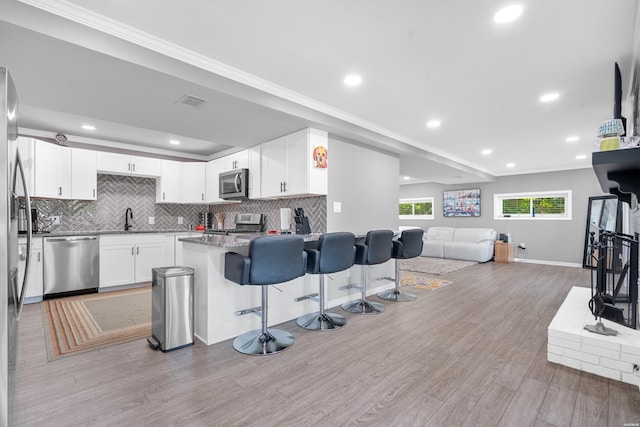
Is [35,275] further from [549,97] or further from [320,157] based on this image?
[549,97]

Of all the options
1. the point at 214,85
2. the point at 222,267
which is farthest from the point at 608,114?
the point at 222,267

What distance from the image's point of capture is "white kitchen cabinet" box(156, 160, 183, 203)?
5.45 metres

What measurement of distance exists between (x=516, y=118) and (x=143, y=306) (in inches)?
211

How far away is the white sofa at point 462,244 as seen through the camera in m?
7.38

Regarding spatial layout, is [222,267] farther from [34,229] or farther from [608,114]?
[608,114]

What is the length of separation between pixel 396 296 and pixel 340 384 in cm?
231

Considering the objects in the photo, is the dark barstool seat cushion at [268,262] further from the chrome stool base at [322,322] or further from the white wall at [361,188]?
the white wall at [361,188]

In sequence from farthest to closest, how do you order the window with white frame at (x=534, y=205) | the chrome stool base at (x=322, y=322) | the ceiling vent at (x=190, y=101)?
Answer: the window with white frame at (x=534, y=205), the chrome stool base at (x=322, y=322), the ceiling vent at (x=190, y=101)

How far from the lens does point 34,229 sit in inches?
168

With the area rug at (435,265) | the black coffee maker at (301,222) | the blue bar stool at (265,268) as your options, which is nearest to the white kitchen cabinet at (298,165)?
the black coffee maker at (301,222)

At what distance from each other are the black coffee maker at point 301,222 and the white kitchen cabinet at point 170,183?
294 cm

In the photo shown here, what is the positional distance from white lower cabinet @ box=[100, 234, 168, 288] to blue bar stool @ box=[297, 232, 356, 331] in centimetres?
310

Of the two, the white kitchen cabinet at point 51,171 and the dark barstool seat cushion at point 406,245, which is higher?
the white kitchen cabinet at point 51,171

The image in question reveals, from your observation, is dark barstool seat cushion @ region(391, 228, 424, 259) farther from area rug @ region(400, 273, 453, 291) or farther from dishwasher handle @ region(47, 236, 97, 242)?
dishwasher handle @ region(47, 236, 97, 242)
